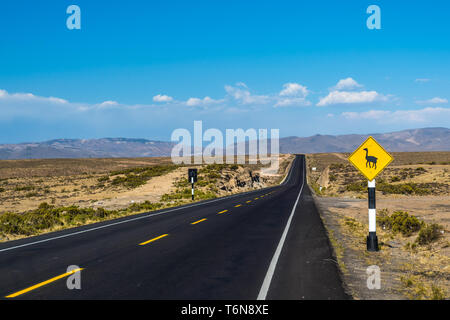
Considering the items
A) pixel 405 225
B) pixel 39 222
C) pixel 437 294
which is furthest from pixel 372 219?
pixel 39 222

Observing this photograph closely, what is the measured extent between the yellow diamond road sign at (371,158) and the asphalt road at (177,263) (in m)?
2.46

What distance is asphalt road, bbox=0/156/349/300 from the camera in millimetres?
6446

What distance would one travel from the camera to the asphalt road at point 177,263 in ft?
21.1

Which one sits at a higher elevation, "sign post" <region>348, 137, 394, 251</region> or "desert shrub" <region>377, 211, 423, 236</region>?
"sign post" <region>348, 137, 394, 251</region>

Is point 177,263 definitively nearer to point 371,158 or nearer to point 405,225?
point 371,158

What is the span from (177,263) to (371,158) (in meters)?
5.76

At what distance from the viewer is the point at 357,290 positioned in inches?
261

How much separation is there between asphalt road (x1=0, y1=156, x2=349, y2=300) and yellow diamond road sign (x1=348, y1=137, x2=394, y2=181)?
8.09 feet

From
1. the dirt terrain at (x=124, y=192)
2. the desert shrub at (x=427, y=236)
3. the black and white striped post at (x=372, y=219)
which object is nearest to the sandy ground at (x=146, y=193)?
the dirt terrain at (x=124, y=192)

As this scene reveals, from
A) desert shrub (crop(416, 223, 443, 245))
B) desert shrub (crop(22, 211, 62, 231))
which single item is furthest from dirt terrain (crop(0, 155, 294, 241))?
desert shrub (crop(416, 223, 443, 245))

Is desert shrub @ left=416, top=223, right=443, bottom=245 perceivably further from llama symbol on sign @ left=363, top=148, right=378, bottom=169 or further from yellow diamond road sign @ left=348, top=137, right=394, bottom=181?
llama symbol on sign @ left=363, top=148, right=378, bottom=169

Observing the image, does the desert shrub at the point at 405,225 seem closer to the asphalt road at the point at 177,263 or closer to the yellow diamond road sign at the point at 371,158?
the asphalt road at the point at 177,263

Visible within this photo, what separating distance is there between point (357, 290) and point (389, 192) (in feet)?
106
